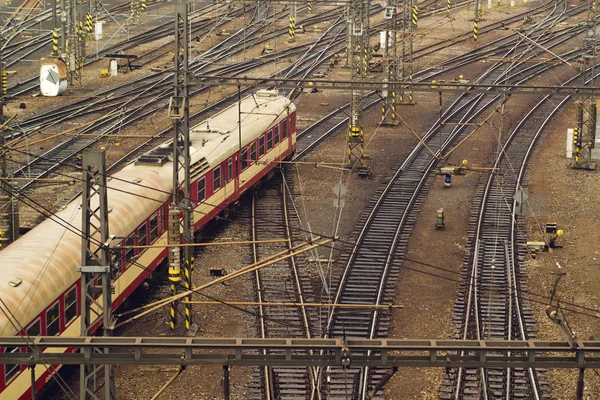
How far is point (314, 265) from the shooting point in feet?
96.1

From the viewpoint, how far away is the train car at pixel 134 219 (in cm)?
2036

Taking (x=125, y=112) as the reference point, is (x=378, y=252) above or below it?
below

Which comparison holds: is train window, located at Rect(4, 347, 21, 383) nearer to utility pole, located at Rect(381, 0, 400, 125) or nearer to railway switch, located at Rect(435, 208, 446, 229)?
railway switch, located at Rect(435, 208, 446, 229)

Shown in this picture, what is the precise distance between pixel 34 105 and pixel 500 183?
67.1 feet

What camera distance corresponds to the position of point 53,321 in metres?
21.2

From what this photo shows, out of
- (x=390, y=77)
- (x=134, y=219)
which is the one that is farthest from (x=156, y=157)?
(x=390, y=77)

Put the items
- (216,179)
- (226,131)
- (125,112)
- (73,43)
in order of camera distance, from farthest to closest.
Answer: (73,43)
(125,112)
(226,131)
(216,179)

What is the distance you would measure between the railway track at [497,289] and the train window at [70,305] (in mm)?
6927

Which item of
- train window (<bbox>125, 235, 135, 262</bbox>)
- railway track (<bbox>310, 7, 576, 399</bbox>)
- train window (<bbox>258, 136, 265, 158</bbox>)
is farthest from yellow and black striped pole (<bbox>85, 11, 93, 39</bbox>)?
train window (<bbox>125, 235, 135, 262</bbox>)

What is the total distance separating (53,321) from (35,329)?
80 centimetres

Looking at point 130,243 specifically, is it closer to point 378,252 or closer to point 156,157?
point 156,157

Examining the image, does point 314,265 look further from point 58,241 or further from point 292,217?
point 58,241

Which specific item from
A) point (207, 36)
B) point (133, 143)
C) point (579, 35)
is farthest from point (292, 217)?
point (579, 35)

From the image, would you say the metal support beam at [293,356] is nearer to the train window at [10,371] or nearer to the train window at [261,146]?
the train window at [10,371]
